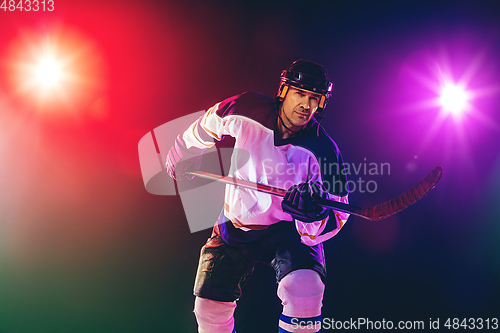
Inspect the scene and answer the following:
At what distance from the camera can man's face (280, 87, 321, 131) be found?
4.48 feet

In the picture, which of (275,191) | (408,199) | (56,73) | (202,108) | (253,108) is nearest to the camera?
(408,199)

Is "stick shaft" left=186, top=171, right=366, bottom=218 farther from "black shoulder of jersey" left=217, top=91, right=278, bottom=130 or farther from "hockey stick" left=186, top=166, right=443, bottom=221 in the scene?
"black shoulder of jersey" left=217, top=91, right=278, bottom=130

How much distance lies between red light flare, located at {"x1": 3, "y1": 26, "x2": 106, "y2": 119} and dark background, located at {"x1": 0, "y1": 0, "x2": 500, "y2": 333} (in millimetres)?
12

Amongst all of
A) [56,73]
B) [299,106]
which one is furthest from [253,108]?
[56,73]

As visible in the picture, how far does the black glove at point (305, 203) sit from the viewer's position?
124 cm

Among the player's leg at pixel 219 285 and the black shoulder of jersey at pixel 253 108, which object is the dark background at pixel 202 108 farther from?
the player's leg at pixel 219 285

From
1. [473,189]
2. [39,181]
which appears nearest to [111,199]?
[39,181]

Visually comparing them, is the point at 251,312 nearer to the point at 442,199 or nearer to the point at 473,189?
the point at 442,199

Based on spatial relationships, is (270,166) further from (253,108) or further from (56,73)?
(56,73)

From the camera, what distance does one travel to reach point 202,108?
70.5 inches

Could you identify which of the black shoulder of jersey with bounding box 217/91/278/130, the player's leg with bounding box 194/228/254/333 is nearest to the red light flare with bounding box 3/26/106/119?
the black shoulder of jersey with bounding box 217/91/278/130

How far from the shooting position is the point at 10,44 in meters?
1.92

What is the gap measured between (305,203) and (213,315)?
2.11 ft

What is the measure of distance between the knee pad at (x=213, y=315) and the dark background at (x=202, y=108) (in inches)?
16.2
